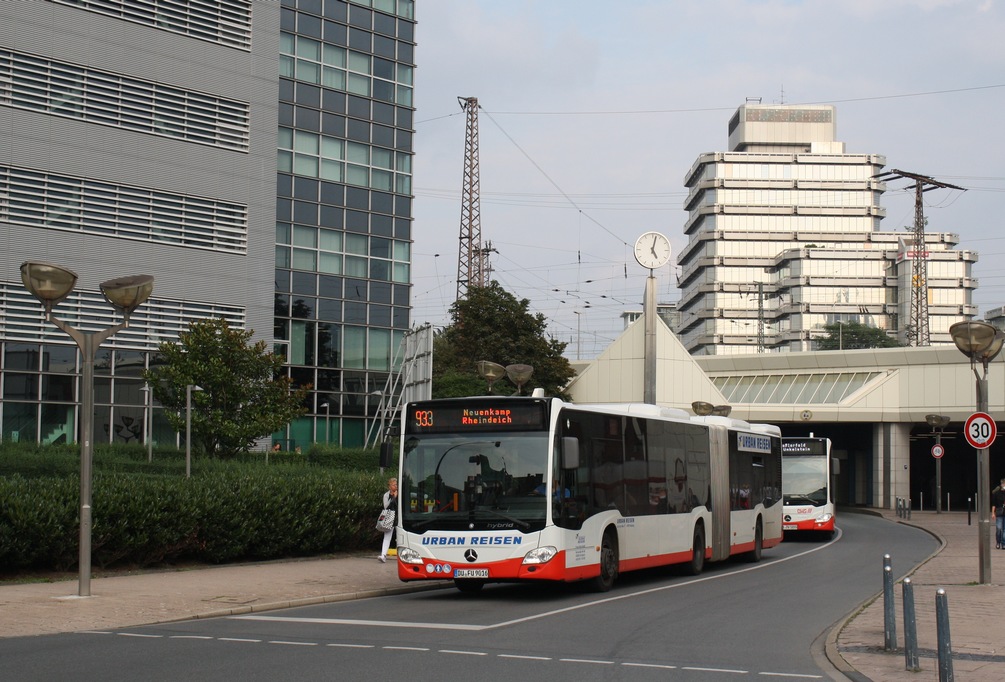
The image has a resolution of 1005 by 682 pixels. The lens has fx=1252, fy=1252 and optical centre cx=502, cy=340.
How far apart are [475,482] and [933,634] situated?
669 centimetres

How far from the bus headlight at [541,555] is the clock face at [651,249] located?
102ft

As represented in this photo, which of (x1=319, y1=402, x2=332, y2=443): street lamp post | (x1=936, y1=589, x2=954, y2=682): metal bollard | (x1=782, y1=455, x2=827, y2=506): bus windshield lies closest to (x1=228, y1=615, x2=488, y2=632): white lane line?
(x1=936, y1=589, x2=954, y2=682): metal bollard

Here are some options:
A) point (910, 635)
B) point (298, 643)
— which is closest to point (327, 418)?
point (298, 643)

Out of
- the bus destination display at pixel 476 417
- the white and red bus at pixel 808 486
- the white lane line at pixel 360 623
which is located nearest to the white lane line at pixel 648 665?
the white lane line at pixel 360 623

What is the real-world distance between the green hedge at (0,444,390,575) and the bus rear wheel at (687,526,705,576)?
6.66 meters

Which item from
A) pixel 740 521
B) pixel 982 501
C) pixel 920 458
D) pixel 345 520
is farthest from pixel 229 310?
pixel 920 458

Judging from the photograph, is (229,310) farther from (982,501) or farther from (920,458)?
(920,458)

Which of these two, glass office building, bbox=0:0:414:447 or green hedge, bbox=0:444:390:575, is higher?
glass office building, bbox=0:0:414:447

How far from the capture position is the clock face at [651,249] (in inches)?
1869

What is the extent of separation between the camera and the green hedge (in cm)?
1881

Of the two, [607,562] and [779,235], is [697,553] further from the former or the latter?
[779,235]

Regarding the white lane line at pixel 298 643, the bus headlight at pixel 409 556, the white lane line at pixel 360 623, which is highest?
the bus headlight at pixel 409 556

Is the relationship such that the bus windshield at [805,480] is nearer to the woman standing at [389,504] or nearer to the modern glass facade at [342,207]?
the woman standing at [389,504]

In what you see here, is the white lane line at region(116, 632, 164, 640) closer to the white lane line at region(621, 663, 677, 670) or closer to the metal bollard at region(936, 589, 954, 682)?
the white lane line at region(621, 663, 677, 670)
